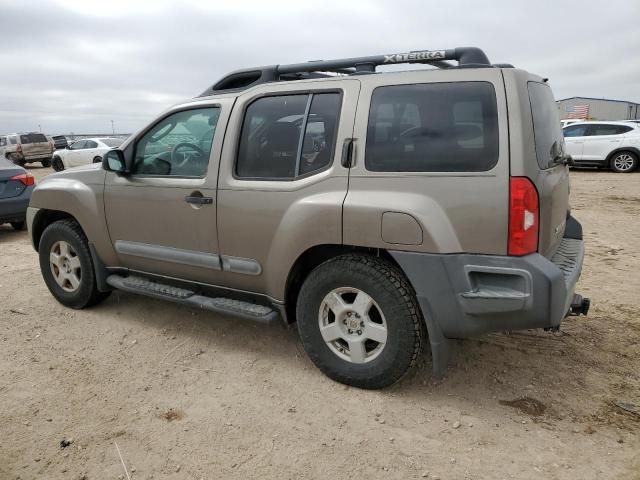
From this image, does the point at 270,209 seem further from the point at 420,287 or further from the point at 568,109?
the point at 568,109

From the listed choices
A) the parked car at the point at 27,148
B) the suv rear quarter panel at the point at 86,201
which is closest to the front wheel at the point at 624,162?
the suv rear quarter panel at the point at 86,201

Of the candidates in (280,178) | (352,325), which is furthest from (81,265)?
(352,325)

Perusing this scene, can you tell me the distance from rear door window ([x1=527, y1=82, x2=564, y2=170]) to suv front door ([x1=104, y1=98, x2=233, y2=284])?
6.26 ft

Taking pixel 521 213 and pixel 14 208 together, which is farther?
pixel 14 208

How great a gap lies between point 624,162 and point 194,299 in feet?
50.0

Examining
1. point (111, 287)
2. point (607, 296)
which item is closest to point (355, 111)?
point (111, 287)

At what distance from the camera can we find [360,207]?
280 centimetres

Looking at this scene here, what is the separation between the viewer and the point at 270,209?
3.15 m

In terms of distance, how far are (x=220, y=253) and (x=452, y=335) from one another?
5.27 feet

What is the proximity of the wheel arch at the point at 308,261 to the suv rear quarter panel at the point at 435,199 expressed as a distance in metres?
0.14

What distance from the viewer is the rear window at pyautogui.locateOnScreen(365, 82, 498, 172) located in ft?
8.40

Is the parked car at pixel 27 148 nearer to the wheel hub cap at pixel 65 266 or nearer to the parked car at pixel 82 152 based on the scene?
the parked car at pixel 82 152

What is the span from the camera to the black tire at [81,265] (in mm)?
4223

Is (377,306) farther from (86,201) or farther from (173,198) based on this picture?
(86,201)
